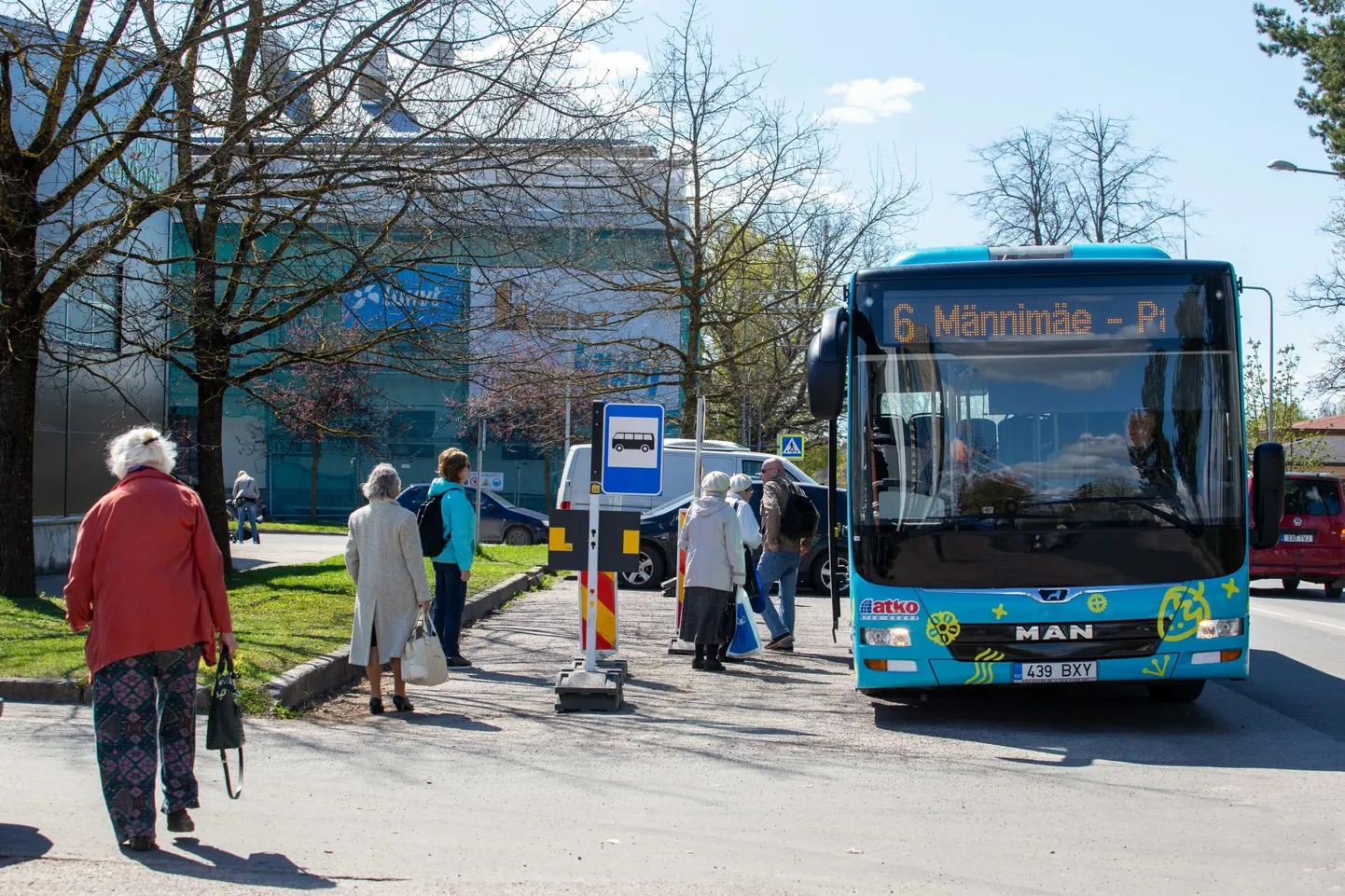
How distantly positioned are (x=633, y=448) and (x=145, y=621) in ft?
20.6

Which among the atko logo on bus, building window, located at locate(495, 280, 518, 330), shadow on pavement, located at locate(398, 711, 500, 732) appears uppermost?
building window, located at locate(495, 280, 518, 330)

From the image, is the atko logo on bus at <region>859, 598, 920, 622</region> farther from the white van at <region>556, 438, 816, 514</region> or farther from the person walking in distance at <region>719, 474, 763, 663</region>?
the white van at <region>556, 438, 816, 514</region>

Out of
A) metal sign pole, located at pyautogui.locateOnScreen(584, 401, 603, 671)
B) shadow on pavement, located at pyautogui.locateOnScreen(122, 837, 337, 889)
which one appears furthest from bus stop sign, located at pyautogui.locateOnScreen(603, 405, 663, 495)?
shadow on pavement, located at pyautogui.locateOnScreen(122, 837, 337, 889)

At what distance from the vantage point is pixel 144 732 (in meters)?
5.63

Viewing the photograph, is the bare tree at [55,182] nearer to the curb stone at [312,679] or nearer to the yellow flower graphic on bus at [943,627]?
the curb stone at [312,679]

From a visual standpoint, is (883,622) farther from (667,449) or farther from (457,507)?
(667,449)

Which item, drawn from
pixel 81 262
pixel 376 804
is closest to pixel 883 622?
pixel 376 804

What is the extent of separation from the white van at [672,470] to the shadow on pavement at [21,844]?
618 inches

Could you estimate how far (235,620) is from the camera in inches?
510

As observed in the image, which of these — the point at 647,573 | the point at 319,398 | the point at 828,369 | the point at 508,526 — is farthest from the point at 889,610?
the point at 319,398

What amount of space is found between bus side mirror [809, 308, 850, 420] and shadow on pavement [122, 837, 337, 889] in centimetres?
456

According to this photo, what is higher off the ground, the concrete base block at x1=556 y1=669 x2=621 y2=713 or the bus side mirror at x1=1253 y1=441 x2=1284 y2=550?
the bus side mirror at x1=1253 y1=441 x2=1284 y2=550

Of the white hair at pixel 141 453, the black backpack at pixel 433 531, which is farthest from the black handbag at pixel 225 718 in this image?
the black backpack at pixel 433 531

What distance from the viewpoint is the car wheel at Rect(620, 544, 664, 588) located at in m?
22.0
